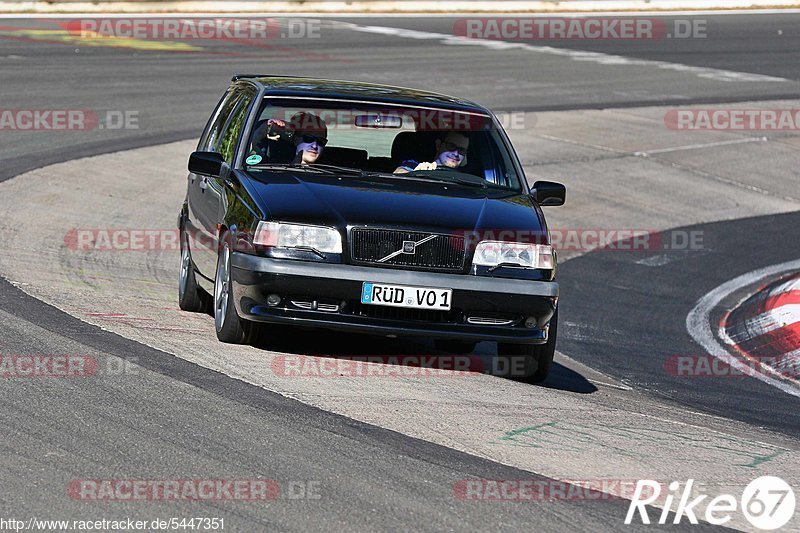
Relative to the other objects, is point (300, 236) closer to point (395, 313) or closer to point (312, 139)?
point (395, 313)

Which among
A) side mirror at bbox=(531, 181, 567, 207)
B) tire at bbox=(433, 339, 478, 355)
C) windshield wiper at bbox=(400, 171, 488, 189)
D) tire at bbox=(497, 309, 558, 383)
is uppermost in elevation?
windshield wiper at bbox=(400, 171, 488, 189)

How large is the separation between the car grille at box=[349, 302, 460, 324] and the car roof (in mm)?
1878

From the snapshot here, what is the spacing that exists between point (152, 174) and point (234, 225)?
8417 millimetres

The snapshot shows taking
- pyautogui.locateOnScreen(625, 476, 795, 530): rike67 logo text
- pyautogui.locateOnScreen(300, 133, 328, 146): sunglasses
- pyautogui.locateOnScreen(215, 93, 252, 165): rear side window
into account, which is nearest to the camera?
pyautogui.locateOnScreen(625, 476, 795, 530): rike67 logo text

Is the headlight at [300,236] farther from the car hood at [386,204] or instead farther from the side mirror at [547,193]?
the side mirror at [547,193]

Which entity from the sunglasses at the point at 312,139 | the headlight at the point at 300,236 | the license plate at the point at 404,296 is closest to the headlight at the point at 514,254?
the license plate at the point at 404,296

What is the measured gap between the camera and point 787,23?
3662 centimetres

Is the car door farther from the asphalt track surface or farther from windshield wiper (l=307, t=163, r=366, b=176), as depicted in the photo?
the asphalt track surface

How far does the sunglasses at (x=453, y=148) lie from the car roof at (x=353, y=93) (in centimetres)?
29

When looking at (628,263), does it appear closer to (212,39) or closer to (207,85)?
(207,85)

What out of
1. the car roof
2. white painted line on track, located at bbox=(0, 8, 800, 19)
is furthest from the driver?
white painted line on track, located at bbox=(0, 8, 800, 19)

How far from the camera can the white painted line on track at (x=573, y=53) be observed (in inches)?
1069

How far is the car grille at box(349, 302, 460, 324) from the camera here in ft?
25.4

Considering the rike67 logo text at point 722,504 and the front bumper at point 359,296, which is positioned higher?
the front bumper at point 359,296
